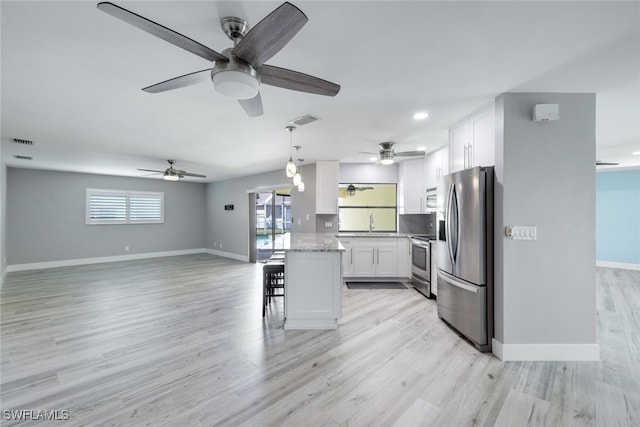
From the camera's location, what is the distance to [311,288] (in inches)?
123

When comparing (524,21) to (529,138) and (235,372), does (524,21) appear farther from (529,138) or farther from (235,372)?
(235,372)

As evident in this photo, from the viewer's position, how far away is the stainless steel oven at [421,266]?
13.8 feet

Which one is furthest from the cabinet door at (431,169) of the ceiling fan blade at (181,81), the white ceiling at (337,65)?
the ceiling fan blade at (181,81)

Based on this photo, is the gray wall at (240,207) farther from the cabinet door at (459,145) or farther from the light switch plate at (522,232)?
the light switch plate at (522,232)

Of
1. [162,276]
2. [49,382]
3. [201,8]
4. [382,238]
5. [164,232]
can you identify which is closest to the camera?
[201,8]

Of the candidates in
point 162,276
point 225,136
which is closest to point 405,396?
point 225,136

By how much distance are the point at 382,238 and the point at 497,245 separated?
2557 mm

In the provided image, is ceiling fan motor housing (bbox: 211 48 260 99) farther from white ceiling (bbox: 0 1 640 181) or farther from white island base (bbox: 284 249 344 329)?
white island base (bbox: 284 249 344 329)

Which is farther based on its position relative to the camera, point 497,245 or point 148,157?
point 148,157

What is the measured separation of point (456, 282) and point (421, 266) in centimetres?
153

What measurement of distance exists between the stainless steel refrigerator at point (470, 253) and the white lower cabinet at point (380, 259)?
6.40 feet

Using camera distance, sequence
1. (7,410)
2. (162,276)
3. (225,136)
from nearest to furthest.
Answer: (7,410) → (225,136) → (162,276)

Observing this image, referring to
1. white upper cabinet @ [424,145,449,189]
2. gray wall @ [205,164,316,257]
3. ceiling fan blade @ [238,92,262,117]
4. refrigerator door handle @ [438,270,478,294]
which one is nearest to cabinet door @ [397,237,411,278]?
white upper cabinet @ [424,145,449,189]

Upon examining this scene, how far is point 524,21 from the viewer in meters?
1.52
